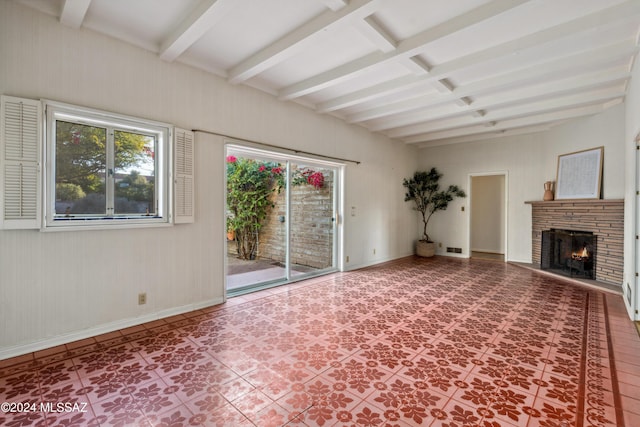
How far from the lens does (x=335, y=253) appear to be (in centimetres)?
579

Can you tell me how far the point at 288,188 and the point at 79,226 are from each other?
2753 mm

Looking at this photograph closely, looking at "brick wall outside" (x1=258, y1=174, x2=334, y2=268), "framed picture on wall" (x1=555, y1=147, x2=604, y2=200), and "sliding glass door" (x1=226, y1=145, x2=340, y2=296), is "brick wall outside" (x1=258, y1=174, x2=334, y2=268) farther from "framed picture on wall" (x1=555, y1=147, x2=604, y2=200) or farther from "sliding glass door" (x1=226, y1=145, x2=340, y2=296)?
"framed picture on wall" (x1=555, y1=147, x2=604, y2=200)

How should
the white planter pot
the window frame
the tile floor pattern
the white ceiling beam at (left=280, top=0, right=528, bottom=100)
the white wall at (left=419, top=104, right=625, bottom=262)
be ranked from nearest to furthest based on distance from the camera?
1. the tile floor pattern
2. the white ceiling beam at (left=280, top=0, right=528, bottom=100)
3. the window frame
4. the white wall at (left=419, top=104, right=625, bottom=262)
5. the white planter pot

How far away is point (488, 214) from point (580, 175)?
122 inches

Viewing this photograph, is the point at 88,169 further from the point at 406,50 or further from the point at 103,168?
the point at 406,50

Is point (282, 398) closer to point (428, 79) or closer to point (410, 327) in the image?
point (410, 327)

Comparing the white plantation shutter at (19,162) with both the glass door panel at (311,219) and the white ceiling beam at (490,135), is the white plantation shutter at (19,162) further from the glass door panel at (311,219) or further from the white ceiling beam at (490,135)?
the white ceiling beam at (490,135)

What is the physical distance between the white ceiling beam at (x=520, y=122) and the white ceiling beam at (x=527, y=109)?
288mm

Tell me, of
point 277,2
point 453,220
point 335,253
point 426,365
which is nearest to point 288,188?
point 335,253

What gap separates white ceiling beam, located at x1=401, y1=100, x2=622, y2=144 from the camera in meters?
5.01

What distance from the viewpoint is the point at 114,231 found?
3020 mm

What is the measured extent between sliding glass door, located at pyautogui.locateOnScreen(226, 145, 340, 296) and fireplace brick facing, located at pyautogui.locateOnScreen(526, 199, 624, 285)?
14.7ft

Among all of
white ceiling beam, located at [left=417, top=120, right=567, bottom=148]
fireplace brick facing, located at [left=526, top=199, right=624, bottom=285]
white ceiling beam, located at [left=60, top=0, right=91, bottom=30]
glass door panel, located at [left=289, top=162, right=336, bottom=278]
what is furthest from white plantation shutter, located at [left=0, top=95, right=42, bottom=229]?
fireplace brick facing, located at [left=526, top=199, right=624, bottom=285]

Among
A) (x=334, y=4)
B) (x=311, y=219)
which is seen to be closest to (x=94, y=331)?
(x=311, y=219)
